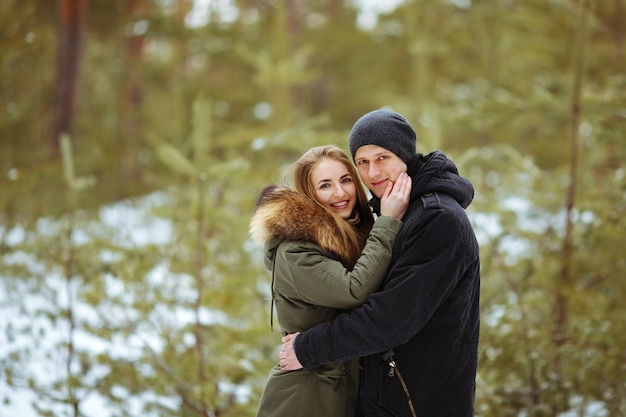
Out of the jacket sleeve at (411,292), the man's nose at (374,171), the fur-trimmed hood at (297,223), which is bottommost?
the jacket sleeve at (411,292)

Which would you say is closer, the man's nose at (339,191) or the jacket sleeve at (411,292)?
the jacket sleeve at (411,292)

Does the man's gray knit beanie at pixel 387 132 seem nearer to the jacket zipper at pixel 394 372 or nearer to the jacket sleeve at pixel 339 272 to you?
the jacket sleeve at pixel 339 272

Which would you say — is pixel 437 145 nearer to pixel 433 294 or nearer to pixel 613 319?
pixel 613 319

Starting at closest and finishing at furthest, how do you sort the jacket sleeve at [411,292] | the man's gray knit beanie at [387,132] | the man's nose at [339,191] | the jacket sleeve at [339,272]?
the jacket sleeve at [411,292], the jacket sleeve at [339,272], the man's gray knit beanie at [387,132], the man's nose at [339,191]

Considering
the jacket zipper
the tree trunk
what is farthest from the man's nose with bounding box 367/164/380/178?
the tree trunk

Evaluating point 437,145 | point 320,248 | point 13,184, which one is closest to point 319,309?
point 320,248

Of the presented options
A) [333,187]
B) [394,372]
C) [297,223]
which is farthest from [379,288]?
[333,187]

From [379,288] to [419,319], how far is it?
0.21 metres

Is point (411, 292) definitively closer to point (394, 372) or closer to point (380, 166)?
point (394, 372)

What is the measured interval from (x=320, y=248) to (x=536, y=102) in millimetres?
2903

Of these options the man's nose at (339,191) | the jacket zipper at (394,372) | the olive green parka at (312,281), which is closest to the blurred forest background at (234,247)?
the man's nose at (339,191)

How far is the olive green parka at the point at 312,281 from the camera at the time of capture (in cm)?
226

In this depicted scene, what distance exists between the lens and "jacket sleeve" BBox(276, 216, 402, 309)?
2244 mm

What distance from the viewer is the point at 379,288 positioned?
2.30m
